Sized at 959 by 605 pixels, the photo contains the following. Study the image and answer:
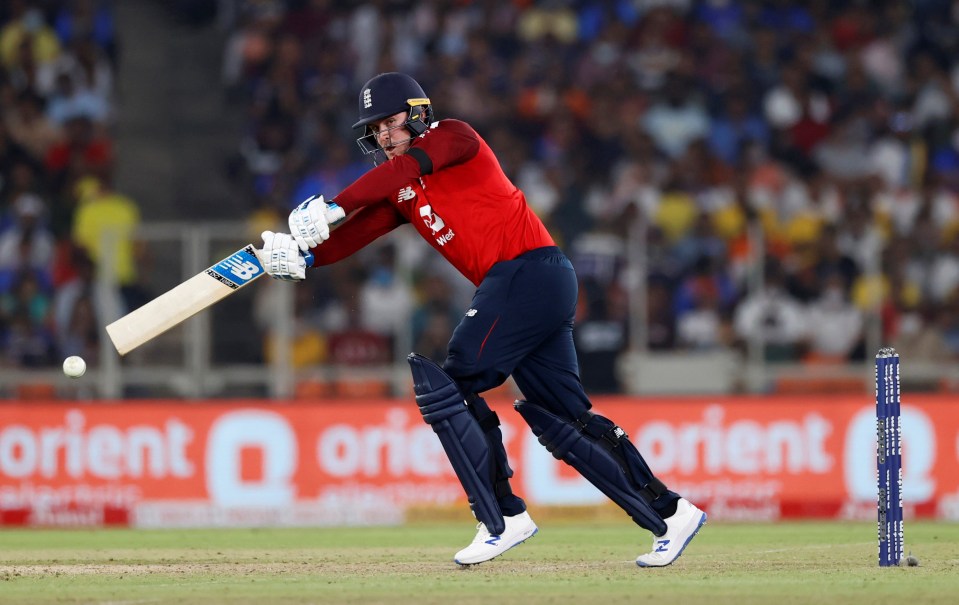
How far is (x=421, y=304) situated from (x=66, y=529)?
300 cm

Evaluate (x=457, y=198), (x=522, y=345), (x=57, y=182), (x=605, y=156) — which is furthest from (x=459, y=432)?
(x=57, y=182)

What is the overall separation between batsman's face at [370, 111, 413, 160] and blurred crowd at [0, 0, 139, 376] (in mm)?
5078

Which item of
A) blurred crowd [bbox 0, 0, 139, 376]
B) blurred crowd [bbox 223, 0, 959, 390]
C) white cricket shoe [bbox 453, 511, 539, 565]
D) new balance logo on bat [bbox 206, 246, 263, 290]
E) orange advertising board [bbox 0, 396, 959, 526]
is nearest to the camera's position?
white cricket shoe [bbox 453, 511, 539, 565]

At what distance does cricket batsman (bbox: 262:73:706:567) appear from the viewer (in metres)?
6.66

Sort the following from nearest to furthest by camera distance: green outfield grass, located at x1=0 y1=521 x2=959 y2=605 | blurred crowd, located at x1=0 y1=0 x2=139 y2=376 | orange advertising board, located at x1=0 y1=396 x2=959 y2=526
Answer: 1. green outfield grass, located at x1=0 y1=521 x2=959 y2=605
2. orange advertising board, located at x1=0 y1=396 x2=959 y2=526
3. blurred crowd, located at x1=0 y1=0 x2=139 y2=376

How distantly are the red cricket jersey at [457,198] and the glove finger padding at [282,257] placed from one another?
0.27 m

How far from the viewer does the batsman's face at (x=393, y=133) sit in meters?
6.91

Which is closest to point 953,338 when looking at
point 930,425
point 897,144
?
point 930,425

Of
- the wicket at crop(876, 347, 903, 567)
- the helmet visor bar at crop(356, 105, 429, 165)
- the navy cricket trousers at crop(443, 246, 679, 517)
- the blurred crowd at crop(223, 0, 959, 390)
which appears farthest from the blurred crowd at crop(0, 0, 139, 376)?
the wicket at crop(876, 347, 903, 567)

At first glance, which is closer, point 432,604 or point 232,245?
point 432,604

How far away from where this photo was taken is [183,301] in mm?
6898

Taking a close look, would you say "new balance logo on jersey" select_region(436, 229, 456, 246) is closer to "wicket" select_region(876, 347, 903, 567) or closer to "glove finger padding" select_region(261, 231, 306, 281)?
"glove finger padding" select_region(261, 231, 306, 281)

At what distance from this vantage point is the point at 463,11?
16094mm

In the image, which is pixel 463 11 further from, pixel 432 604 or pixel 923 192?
pixel 432 604
